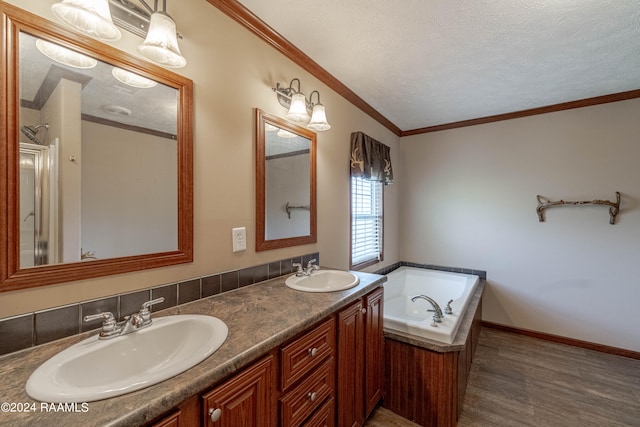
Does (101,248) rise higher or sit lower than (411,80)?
lower

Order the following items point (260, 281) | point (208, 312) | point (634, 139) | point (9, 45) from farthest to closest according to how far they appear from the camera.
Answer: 1. point (634, 139)
2. point (260, 281)
3. point (208, 312)
4. point (9, 45)

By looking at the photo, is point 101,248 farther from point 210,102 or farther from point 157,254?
point 210,102

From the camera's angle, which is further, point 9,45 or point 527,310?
point 527,310

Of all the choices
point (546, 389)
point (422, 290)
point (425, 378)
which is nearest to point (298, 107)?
point (425, 378)

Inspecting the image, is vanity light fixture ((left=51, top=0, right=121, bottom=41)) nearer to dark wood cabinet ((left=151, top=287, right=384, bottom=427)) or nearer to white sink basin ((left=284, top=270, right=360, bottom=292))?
dark wood cabinet ((left=151, top=287, right=384, bottom=427))

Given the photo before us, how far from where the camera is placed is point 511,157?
2.98 metres

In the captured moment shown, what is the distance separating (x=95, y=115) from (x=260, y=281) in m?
1.09

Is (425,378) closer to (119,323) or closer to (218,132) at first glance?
(119,323)

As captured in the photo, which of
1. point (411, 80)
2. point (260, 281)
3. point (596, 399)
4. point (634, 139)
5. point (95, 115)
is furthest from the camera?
point (634, 139)

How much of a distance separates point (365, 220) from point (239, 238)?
171 centimetres

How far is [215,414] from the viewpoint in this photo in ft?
2.39

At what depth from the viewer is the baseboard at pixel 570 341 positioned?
8.14 ft

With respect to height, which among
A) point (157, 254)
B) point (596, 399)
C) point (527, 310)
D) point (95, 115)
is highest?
point (95, 115)

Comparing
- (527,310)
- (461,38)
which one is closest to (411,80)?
(461,38)
